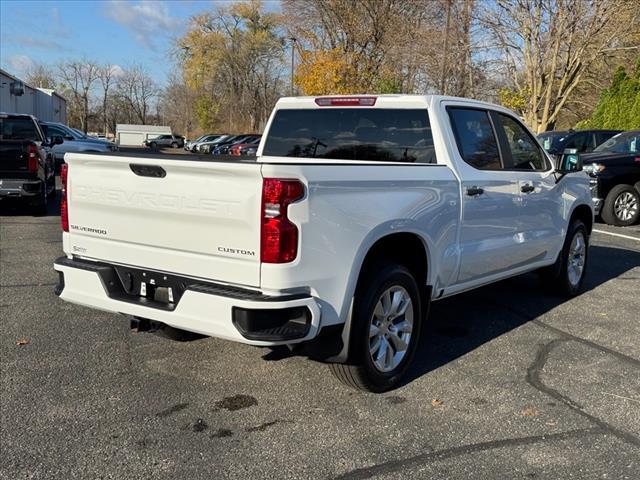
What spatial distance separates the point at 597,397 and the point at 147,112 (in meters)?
106

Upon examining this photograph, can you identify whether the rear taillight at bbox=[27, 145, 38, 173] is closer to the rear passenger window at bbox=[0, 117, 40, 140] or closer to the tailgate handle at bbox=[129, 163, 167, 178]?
the rear passenger window at bbox=[0, 117, 40, 140]

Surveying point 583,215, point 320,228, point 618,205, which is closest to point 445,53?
point 618,205

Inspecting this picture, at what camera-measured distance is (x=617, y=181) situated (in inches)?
496

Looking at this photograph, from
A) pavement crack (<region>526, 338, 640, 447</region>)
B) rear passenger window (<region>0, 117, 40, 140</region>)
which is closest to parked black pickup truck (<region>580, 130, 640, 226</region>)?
pavement crack (<region>526, 338, 640, 447</region>)

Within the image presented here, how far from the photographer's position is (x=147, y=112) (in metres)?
104

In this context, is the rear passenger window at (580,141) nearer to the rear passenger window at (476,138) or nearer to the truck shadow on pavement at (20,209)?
the rear passenger window at (476,138)

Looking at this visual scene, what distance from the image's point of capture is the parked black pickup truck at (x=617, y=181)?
1230 centimetres

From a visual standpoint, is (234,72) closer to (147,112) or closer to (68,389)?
(147,112)

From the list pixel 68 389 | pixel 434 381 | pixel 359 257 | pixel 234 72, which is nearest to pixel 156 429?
pixel 68 389

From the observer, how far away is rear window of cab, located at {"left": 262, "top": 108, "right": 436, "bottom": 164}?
479 cm

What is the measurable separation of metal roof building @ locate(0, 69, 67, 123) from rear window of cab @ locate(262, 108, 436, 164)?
34.1m

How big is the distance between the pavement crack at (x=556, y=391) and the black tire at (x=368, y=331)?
94cm

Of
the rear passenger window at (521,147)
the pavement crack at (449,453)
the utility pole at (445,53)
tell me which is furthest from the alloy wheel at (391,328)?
the utility pole at (445,53)

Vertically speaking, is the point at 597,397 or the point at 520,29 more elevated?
the point at 520,29
